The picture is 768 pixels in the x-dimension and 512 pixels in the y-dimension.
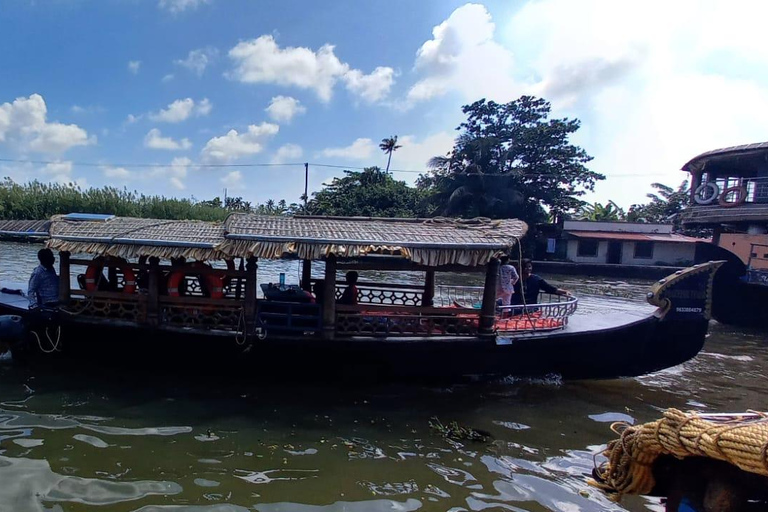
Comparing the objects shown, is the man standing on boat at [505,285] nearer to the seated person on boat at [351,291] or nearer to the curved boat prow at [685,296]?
Answer: the curved boat prow at [685,296]

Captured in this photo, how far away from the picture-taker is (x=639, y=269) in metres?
27.3

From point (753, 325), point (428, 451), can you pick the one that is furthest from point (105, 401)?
point (753, 325)

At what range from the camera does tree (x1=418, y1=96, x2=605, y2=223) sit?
2977cm

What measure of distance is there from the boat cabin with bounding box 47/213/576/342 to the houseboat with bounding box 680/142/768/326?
9.36 meters

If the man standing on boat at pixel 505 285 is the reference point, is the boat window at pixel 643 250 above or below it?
above

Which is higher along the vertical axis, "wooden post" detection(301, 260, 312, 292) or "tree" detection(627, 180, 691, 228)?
"tree" detection(627, 180, 691, 228)

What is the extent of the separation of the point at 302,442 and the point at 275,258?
6.70 feet

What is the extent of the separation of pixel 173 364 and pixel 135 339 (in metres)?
0.56

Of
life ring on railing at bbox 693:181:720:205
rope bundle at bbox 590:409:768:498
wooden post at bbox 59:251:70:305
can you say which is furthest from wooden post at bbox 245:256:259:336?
life ring on railing at bbox 693:181:720:205

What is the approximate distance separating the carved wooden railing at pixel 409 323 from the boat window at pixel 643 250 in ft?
87.5

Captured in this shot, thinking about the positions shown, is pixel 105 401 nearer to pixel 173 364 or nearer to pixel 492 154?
pixel 173 364

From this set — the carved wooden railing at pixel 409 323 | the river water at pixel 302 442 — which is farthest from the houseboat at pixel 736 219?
the carved wooden railing at pixel 409 323

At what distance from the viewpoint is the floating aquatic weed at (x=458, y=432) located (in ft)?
17.0

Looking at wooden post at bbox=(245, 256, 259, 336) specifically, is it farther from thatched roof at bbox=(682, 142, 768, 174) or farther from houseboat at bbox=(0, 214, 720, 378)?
thatched roof at bbox=(682, 142, 768, 174)
